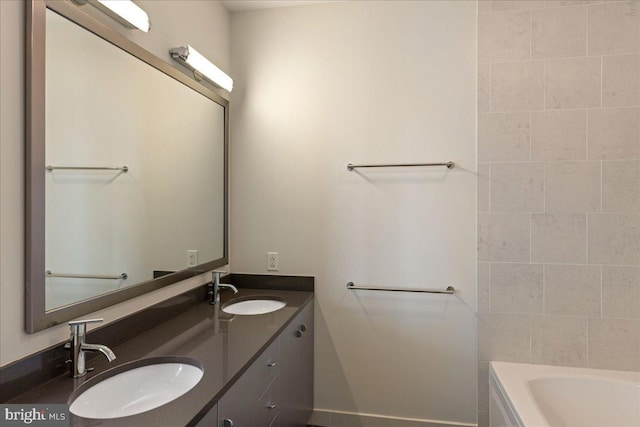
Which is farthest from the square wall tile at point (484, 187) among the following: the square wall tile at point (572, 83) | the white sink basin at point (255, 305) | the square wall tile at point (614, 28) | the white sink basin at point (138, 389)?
the white sink basin at point (138, 389)

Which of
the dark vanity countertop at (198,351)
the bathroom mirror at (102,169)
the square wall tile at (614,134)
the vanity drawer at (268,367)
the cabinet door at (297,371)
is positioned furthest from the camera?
the square wall tile at (614,134)

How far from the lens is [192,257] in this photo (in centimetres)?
205

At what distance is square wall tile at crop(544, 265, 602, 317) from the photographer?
203cm

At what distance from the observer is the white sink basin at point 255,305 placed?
86.1 inches

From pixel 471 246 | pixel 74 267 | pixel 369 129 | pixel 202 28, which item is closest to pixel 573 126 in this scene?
pixel 471 246

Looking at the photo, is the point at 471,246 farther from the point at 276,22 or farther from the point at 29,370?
the point at 29,370

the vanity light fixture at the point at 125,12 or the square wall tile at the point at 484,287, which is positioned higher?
the vanity light fixture at the point at 125,12

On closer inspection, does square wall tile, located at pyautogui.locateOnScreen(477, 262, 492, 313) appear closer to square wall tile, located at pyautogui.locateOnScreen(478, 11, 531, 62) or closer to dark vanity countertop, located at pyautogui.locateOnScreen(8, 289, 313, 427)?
dark vanity countertop, located at pyautogui.locateOnScreen(8, 289, 313, 427)

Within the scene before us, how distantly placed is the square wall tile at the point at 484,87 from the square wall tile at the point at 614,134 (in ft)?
1.70

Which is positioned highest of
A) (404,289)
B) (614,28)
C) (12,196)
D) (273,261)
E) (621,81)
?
(614,28)

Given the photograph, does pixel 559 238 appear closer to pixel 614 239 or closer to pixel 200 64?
pixel 614 239

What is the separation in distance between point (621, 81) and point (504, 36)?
641 mm

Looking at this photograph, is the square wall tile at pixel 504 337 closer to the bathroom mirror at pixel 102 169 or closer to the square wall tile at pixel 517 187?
the square wall tile at pixel 517 187

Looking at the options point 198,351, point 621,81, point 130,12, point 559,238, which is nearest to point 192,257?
point 198,351
